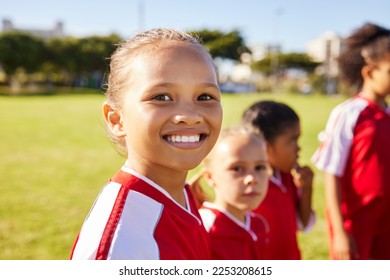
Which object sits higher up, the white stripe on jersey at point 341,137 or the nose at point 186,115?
the nose at point 186,115

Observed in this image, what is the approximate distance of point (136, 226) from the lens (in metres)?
0.78

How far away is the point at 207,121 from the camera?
2.97ft

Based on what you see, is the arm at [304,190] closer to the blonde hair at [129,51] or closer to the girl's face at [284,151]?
the girl's face at [284,151]

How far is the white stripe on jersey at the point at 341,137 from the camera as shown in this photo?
5.90 feet

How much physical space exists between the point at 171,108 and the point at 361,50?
4.66 ft

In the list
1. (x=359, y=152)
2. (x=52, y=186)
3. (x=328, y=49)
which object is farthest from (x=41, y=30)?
(x=359, y=152)

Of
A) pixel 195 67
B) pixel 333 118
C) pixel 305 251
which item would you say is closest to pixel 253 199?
Answer: pixel 195 67

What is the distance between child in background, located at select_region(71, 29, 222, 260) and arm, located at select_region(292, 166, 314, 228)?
2.63ft

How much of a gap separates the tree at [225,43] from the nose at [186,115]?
2.38ft

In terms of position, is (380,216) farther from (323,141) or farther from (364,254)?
(323,141)

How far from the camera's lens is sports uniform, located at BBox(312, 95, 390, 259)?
1766 millimetres

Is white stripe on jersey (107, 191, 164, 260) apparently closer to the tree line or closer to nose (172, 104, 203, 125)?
nose (172, 104, 203, 125)

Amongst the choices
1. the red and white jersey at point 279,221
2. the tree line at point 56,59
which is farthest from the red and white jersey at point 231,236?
the tree line at point 56,59
